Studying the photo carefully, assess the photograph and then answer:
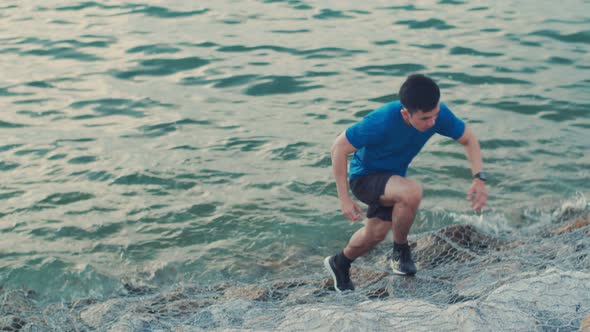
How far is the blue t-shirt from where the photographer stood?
554 cm

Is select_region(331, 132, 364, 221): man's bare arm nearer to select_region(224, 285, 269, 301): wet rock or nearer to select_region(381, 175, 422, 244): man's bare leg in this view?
select_region(381, 175, 422, 244): man's bare leg

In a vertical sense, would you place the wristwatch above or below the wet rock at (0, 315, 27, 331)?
above

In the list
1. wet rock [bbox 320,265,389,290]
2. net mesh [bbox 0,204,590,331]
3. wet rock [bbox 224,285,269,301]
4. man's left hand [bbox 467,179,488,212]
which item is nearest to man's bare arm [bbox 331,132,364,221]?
net mesh [bbox 0,204,590,331]

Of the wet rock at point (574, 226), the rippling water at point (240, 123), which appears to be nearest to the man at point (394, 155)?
the rippling water at point (240, 123)

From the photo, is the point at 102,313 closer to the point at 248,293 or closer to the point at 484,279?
the point at 248,293

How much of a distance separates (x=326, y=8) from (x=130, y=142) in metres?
7.44

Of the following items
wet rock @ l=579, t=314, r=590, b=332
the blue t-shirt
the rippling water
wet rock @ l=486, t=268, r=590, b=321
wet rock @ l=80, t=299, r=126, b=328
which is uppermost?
the blue t-shirt

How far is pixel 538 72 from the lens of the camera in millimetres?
12703

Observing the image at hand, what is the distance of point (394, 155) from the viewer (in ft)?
18.8

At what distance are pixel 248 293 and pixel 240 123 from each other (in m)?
4.59

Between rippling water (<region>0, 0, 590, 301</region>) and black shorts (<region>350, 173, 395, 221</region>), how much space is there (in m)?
1.69

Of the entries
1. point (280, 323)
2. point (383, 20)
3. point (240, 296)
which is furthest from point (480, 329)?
point (383, 20)

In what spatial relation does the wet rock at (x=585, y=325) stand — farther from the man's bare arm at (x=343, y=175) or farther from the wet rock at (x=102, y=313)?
the wet rock at (x=102, y=313)

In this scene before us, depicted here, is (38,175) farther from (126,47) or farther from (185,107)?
(126,47)
